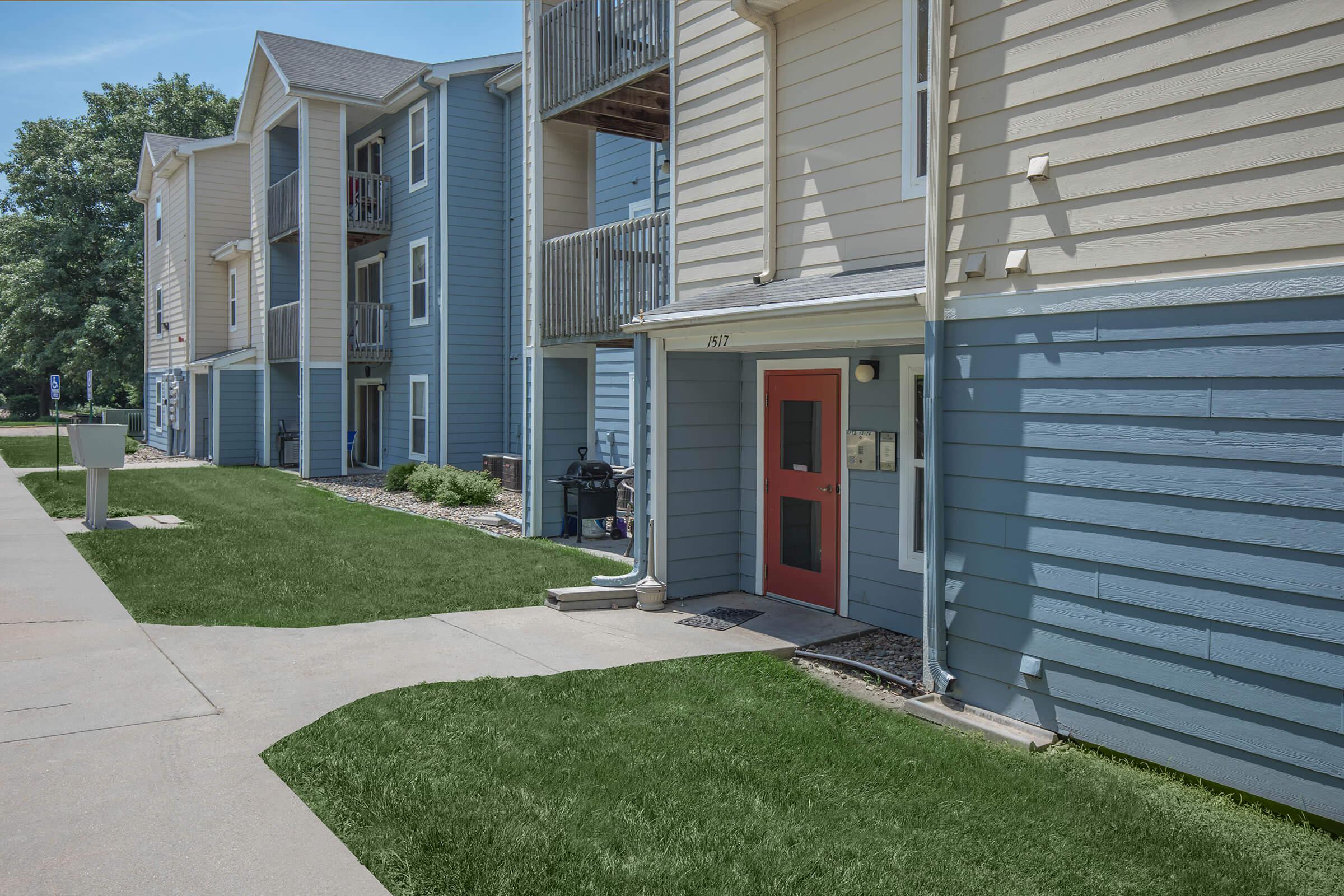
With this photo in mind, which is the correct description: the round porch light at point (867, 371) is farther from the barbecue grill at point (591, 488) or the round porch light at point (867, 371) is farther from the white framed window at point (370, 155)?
the white framed window at point (370, 155)

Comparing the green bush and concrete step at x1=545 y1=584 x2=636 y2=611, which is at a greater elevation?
the green bush

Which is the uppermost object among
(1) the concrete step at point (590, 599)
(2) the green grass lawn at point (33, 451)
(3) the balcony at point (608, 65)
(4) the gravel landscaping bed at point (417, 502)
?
(3) the balcony at point (608, 65)

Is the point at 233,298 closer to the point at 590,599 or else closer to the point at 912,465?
the point at 590,599

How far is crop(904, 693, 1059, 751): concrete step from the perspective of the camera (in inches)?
220

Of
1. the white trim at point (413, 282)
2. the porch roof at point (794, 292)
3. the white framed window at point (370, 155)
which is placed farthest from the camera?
the white framed window at point (370, 155)

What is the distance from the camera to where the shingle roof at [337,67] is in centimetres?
2150

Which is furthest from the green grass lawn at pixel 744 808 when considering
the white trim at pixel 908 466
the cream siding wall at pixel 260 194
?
the cream siding wall at pixel 260 194

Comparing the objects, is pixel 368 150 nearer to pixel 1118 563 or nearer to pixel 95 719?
pixel 95 719

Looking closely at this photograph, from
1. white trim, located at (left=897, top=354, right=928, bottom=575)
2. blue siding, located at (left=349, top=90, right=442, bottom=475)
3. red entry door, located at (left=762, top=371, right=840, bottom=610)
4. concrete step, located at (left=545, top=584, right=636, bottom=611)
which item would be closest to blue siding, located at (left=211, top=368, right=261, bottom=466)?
blue siding, located at (left=349, top=90, right=442, bottom=475)

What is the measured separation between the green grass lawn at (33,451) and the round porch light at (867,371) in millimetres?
18303

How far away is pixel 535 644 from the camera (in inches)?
305

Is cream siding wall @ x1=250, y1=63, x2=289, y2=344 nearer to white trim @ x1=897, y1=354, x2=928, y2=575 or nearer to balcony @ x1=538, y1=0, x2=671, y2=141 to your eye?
balcony @ x1=538, y1=0, x2=671, y2=141

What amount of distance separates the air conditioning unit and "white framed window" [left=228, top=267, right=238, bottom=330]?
46.8 ft

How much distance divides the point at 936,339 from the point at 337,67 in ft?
69.6
